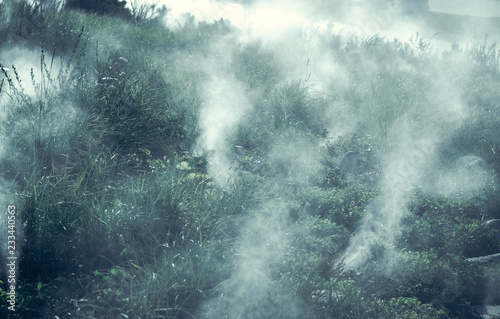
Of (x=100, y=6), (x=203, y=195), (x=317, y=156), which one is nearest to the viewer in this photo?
(x=203, y=195)

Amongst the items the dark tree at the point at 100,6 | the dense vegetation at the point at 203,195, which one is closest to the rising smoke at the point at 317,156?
the dense vegetation at the point at 203,195

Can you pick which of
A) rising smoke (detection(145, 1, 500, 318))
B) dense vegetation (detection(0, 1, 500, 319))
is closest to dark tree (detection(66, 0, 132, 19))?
dense vegetation (detection(0, 1, 500, 319))

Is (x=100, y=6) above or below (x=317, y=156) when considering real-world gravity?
above

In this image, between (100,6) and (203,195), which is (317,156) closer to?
(203,195)

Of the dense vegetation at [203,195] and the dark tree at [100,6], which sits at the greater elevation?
→ the dark tree at [100,6]

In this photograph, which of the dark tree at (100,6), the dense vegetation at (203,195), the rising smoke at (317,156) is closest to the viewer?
the dense vegetation at (203,195)

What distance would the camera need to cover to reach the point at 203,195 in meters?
2.81

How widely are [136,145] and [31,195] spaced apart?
113 centimetres

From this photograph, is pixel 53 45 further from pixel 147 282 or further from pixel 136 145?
pixel 147 282

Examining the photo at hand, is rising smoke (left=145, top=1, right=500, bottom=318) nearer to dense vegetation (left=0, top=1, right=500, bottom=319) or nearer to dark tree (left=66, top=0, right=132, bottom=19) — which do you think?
dense vegetation (left=0, top=1, right=500, bottom=319)

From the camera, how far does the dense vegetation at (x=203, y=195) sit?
2121mm

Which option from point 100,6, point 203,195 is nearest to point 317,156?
point 203,195

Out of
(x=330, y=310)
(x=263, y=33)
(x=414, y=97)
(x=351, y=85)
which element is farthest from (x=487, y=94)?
(x=330, y=310)

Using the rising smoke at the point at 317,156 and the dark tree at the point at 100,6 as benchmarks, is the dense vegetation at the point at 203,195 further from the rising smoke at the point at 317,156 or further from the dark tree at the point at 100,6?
the dark tree at the point at 100,6
